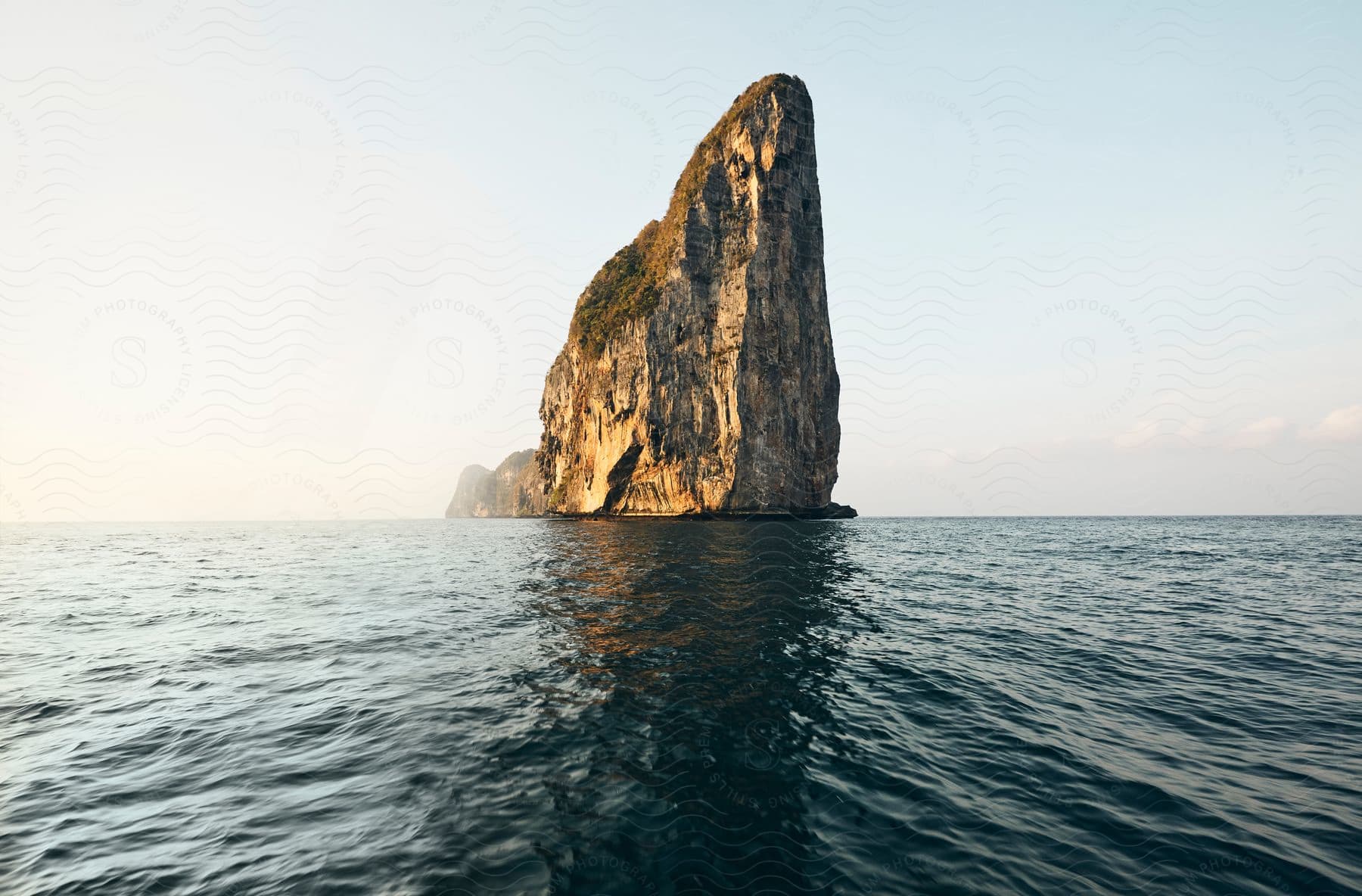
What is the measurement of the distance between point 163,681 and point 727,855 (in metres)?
14.5

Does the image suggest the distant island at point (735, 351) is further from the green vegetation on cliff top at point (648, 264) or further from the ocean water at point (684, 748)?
the ocean water at point (684, 748)

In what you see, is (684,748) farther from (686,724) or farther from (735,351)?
(735,351)

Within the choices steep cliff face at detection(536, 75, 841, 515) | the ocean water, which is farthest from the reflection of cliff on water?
steep cliff face at detection(536, 75, 841, 515)

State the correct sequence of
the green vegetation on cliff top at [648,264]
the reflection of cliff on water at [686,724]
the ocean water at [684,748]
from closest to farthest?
the ocean water at [684,748]
the reflection of cliff on water at [686,724]
the green vegetation on cliff top at [648,264]

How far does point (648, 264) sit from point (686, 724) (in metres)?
98.0

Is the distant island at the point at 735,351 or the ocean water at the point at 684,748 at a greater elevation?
the distant island at the point at 735,351

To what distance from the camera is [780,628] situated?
53.4ft

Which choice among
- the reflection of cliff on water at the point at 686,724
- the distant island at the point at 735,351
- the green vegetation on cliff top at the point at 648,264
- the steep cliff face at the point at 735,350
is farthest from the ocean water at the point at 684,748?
the green vegetation on cliff top at the point at 648,264

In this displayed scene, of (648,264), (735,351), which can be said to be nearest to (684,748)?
(735,351)

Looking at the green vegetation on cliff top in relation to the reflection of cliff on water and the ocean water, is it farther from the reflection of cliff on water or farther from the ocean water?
the ocean water

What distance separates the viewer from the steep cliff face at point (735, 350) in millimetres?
79750

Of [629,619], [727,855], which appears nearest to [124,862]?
[727,855]

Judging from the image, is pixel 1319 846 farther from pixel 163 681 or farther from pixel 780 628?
pixel 163 681

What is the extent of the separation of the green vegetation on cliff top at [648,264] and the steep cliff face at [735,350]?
0.59 meters
